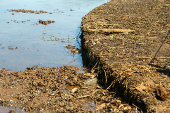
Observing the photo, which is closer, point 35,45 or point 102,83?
point 102,83

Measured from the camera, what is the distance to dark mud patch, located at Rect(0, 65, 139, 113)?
4574 mm

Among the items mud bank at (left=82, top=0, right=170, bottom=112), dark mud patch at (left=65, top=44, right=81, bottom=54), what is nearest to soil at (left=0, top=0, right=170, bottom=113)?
mud bank at (left=82, top=0, right=170, bottom=112)

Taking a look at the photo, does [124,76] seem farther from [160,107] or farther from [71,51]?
[71,51]

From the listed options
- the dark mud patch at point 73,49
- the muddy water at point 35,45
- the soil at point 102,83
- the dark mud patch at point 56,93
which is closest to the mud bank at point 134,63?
Answer: the soil at point 102,83

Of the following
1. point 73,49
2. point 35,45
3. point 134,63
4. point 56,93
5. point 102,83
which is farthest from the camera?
point 35,45

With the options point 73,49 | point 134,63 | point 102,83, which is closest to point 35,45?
point 73,49

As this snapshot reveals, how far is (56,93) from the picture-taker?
5188mm

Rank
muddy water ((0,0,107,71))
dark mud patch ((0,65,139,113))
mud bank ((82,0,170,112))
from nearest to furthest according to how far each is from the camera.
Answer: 1. mud bank ((82,0,170,112))
2. dark mud patch ((0,65,139,113))
3. muddy water ((0,0,107,71))

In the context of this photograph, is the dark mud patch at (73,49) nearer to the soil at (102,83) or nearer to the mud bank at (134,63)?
the mud bank at (134,63)

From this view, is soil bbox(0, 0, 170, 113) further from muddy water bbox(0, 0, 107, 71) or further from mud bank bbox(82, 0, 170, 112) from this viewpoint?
muddy water bbox(0, 0, 107, 71)

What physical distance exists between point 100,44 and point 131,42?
118 centimetres

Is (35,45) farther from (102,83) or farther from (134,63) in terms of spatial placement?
(134,63)

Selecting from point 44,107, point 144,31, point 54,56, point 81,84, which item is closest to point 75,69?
point 81,84

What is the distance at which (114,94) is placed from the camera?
5016mm
